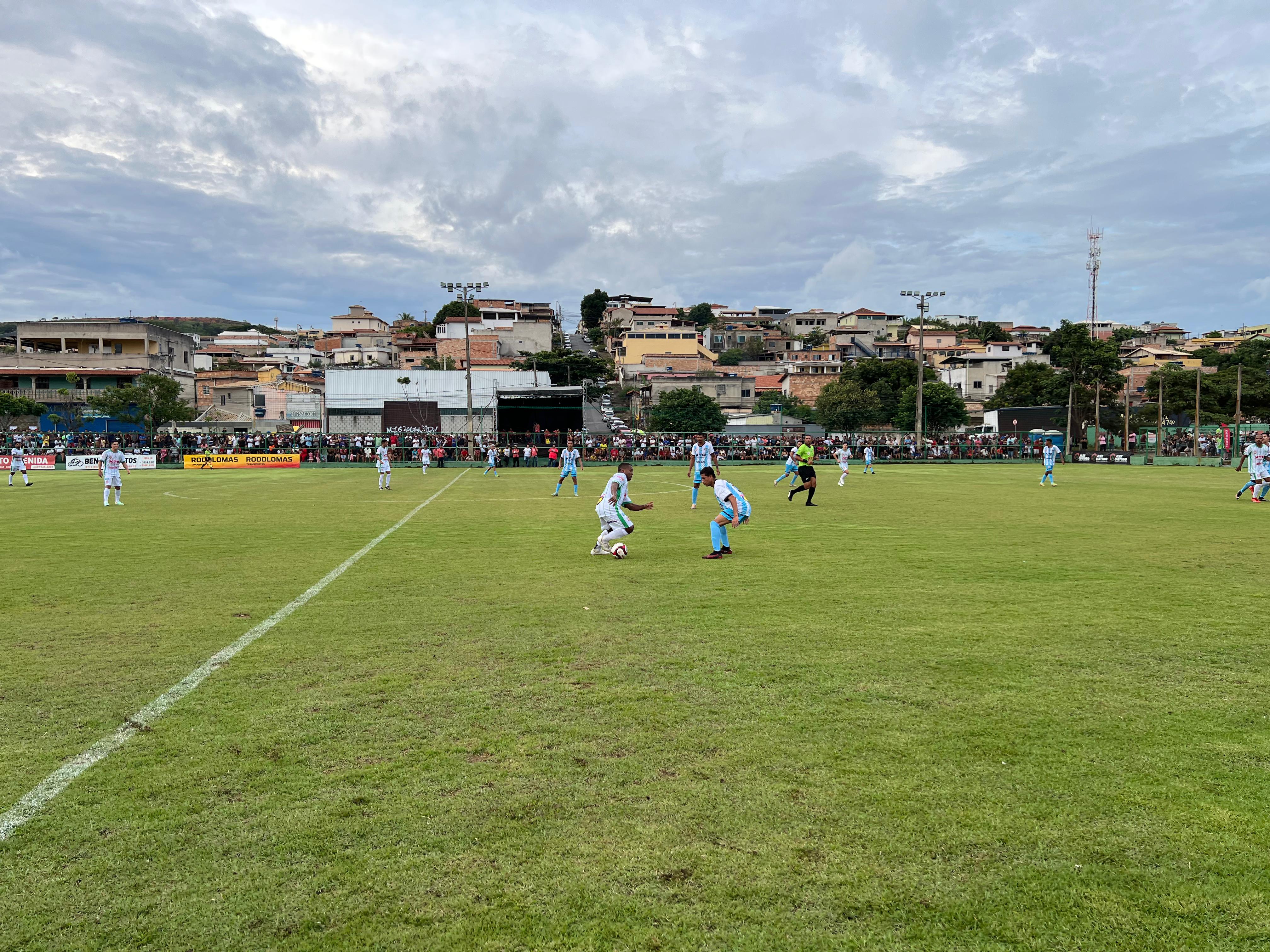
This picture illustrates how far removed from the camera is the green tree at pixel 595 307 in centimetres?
14800

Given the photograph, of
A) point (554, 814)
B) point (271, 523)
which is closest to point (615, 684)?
point (554, 814)

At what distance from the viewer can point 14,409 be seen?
70250 mm

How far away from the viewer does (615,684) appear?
6.25m

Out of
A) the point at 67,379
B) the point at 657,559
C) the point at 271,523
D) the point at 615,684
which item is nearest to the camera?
the point at 615,684

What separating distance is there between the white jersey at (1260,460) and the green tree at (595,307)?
12759cm

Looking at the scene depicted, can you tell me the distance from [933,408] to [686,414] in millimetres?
23976

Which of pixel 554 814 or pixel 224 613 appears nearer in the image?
pixel 554 814

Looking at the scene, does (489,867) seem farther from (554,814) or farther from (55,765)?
(55,765)

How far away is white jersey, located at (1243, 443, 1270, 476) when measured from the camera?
23.3 m

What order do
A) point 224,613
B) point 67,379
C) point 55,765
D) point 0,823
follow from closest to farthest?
point 0,823, point 55,765, point 224,613, point 67,379

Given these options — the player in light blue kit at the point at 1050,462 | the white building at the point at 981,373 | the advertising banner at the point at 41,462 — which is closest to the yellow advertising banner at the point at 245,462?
the advertising banner at the point at 41,462

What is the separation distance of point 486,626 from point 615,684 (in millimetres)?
2436

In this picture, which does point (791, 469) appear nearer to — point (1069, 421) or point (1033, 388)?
point (1069, 421)

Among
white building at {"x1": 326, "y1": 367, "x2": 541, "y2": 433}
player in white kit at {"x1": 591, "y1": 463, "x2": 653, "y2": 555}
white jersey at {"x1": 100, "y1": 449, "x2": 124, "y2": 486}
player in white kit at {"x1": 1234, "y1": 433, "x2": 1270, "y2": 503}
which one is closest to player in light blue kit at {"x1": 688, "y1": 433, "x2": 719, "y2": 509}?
player in white kit at {"x1": 591, "y1": 463, "x2": 653, "y2": 555}
